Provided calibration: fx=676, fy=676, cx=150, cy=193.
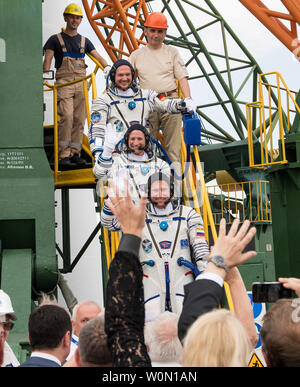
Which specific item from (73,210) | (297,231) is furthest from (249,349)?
(73,210)

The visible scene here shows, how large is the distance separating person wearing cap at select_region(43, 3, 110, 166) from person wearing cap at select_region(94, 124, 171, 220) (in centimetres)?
197

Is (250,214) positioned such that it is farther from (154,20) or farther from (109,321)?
(109,321)

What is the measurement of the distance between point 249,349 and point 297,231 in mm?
7850

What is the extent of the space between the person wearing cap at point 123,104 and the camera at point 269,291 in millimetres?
4630

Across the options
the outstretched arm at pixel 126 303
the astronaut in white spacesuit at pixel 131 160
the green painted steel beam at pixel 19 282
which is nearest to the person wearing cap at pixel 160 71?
the astronaut in white spacesuit at pixel 131 160

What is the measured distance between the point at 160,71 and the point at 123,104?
1091mm

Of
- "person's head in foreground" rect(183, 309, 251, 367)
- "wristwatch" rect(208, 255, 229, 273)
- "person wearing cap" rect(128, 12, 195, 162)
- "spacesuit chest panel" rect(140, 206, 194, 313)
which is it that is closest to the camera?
"person's head in foreground" rect(183, 309, 251, 367)

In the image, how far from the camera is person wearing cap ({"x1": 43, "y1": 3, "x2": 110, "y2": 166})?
8.46 m

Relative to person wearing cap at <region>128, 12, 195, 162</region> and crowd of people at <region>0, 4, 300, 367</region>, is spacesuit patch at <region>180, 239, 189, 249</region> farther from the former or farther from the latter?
person wearing cap at <region>128, 12, 195, 162</region>

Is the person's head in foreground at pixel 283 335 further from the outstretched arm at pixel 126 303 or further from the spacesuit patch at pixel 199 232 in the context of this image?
the spacesuit patch at pixel 199 232

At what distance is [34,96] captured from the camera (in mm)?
7617

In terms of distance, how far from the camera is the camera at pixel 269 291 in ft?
8.64

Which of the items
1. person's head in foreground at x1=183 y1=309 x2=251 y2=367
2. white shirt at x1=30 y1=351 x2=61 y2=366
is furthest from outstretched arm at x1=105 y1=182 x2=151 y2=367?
white shirt at x1=30 y1=351 x2=61 y2=366

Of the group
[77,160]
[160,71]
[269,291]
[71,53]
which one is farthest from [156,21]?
[269,291]
